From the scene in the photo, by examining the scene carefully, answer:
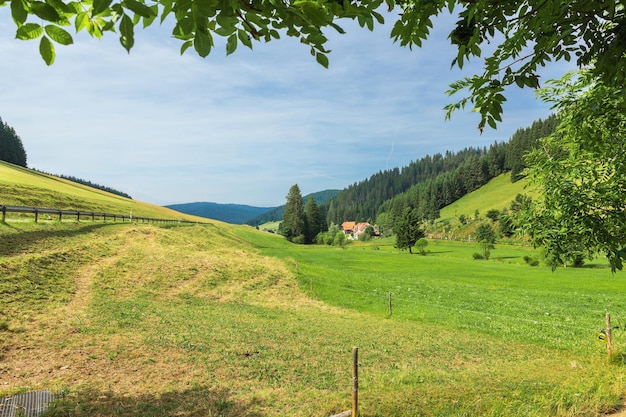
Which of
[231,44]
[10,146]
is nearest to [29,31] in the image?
[231,44]

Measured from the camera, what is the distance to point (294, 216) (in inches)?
3868

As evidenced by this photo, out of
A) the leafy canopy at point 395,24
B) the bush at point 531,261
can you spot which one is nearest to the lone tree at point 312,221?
the bush at point 531,261

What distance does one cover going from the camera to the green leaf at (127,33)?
77.1 inches

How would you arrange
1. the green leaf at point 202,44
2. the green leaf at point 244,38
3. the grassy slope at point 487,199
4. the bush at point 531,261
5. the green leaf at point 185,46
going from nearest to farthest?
1. the green leaf at point 202,44
2. the green leaf at point 185,46
3. the green leaf at point 244,38
4. the bush at point 531,261
5. the grassy slope at point 487,199

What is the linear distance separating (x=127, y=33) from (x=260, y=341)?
38.0 feet

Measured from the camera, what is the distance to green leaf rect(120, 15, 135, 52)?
196 cm

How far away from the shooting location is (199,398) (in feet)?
23.9

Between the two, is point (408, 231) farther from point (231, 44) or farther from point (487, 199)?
point (487, 199)

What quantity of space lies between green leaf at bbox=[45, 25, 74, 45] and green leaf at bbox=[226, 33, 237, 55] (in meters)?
1.07

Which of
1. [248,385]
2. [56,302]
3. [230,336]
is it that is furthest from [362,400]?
[56,302]

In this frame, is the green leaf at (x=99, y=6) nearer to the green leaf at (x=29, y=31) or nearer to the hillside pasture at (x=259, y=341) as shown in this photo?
the green leaf at (x=29, y=31)

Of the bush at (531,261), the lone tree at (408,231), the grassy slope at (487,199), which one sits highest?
the grassy slope at (487,199)

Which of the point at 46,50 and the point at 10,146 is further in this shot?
the point at 10,146

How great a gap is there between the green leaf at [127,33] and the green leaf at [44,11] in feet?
1.30
